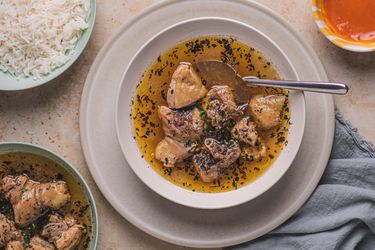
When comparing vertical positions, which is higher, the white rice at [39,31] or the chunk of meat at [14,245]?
the white rice at [39,31]

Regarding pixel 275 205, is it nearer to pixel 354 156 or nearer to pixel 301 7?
pixel 354 156

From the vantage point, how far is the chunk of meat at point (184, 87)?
7.41 feet

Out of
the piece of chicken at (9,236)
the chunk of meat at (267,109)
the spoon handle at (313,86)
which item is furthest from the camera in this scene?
the piece of chicken at (9,236)

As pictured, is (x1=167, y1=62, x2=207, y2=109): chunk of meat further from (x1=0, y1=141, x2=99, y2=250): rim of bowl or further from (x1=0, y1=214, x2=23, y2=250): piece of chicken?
(x1=0, y1=214, x2=23, y2=250): piece of chicken

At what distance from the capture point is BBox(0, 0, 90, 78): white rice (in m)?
2.32

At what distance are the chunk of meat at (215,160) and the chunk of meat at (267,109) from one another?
0.14 m

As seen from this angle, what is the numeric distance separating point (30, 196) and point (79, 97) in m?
0.46

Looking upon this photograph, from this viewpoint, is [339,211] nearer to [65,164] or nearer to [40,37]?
[65,164]

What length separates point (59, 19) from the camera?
2.33 m

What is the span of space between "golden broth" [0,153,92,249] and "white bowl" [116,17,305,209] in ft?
0.98

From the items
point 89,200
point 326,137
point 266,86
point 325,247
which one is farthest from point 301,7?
point 89,200

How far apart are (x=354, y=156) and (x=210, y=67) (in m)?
0.70

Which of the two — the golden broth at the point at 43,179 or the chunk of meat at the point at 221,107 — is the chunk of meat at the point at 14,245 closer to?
the golden broth at the point at 43,179

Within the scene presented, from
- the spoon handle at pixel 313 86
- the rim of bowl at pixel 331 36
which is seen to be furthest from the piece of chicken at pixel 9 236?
the rim of bowl at pixel 331 36
